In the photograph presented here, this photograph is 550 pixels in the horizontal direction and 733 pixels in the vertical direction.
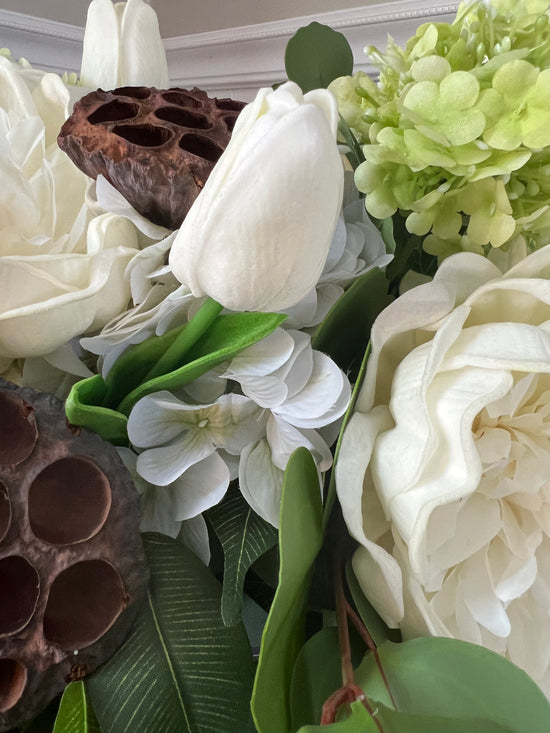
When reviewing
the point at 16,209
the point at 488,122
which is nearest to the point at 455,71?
the point at 488,122

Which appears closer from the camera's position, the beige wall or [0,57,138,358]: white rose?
[0,57,138,358]: white rose

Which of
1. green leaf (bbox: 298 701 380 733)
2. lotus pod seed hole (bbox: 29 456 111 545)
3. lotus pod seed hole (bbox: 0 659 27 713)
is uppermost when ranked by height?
lotus pod seed hole (bbox: 29 456 111 545)

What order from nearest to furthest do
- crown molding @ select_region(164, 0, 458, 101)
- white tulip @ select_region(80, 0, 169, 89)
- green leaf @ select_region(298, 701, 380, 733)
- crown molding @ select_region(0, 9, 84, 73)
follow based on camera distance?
1. green leaf @ select_region(298, 701, 380, 733)
2. white tulip @ select_region(80, 0, 169, 89)
3. crown molding @ select_region(164, 0, 458, 101)
4. crown molding @ select_region(0, 9, 84, 73)

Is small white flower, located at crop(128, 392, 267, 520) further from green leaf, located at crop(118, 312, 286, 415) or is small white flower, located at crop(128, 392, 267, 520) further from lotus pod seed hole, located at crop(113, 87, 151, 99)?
lotus pod seed hole, located at crop(113, 87, 151, 99)

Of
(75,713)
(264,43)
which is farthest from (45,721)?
(264,43)

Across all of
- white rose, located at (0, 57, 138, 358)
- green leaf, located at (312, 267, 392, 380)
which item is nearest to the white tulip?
white rose, located at (0, 57, 138, 358)

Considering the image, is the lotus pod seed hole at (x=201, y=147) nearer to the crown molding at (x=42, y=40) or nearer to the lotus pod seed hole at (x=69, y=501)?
the lotus pod seed hole at (x=69, y=501)

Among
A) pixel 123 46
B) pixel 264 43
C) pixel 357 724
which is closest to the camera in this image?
pixel 357 724

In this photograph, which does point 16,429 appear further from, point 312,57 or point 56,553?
point 312,57
